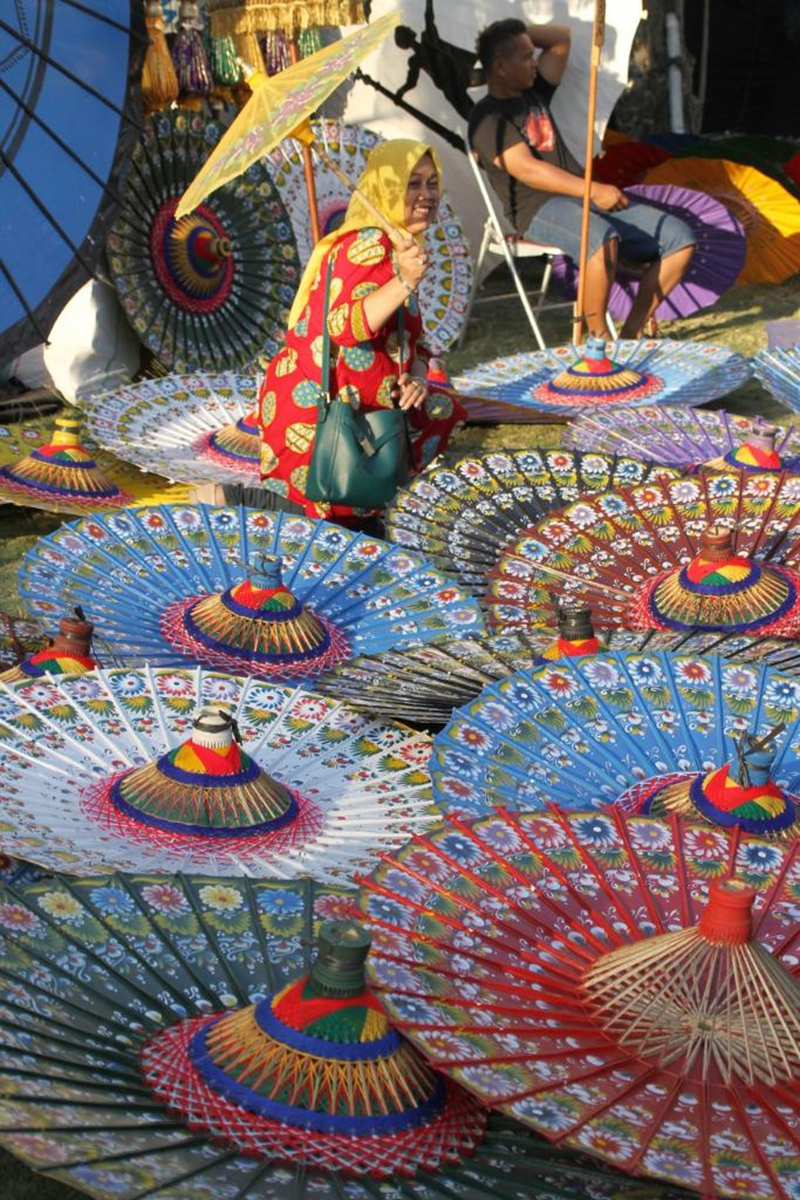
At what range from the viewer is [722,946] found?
221 centimetres

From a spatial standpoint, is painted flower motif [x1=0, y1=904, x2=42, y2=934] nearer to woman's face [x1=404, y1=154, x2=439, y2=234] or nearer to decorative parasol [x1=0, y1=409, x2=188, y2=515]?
decorative parasol [x1=0, y1=409, x2=188, y2=515]

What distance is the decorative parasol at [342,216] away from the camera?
295 inches

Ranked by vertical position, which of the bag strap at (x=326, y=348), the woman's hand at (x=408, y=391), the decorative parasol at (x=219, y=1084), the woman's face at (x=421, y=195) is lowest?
the decorative parasol at (x=219, y=1084)

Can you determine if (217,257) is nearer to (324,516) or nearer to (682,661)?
(324,516)

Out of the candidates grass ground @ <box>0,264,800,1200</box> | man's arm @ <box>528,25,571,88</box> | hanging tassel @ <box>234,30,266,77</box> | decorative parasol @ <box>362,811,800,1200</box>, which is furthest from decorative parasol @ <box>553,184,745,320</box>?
decorative parasol @ <box>362,811,800,1200</box>

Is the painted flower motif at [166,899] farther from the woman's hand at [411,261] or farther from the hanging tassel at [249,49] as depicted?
the hanging tassel at [249,49]

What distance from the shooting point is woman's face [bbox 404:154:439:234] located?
16.2ft

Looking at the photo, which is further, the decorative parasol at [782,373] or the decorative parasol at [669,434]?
the decorative parasol at [782,373]

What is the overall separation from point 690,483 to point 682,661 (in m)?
1.16

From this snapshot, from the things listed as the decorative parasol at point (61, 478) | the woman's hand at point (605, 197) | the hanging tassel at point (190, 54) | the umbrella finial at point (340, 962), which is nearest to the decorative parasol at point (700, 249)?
the woman's hand at point (605, 197)

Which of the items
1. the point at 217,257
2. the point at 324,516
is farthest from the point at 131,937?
the point at 217,257

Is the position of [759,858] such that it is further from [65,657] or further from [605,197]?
[605,197]

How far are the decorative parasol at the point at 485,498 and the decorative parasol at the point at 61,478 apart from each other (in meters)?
1.18

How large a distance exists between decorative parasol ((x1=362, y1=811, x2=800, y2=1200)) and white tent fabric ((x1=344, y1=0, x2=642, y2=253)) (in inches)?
229
